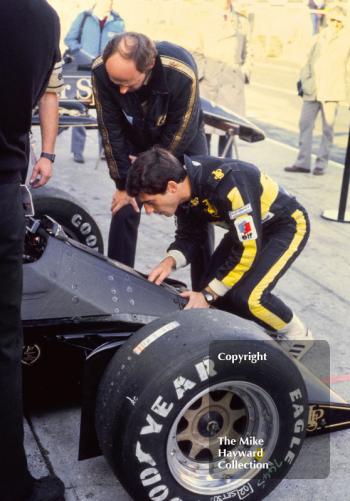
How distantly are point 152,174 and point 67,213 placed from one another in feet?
3.65

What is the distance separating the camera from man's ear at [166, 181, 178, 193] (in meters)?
3.11

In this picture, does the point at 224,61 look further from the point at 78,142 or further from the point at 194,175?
the point at 194,175

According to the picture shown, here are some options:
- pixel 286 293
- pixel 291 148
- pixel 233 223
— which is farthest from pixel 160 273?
pixel 291 148

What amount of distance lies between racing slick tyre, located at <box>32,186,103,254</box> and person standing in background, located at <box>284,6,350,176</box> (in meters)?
4.35

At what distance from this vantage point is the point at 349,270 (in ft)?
16.9

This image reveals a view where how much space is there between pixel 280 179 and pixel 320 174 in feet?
1.97

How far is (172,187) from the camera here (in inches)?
123

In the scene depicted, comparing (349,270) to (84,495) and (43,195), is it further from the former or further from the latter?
(84,495)

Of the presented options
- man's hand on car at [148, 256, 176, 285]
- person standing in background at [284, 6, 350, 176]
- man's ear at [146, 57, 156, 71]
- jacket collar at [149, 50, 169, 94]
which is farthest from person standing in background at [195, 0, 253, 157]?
man's hand on car at [148, 256, 176, 285]

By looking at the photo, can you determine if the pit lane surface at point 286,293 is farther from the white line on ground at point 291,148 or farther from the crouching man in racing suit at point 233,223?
the crouching man in racing suit at point 233,223

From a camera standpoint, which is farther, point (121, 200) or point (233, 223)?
point (121, 200)

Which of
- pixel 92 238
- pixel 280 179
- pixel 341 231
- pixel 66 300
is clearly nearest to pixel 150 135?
pixel 92 238

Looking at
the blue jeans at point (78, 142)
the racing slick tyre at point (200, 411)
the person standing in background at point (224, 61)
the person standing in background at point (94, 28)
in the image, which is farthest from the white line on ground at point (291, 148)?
the racing slick tyre at point (200, 411)

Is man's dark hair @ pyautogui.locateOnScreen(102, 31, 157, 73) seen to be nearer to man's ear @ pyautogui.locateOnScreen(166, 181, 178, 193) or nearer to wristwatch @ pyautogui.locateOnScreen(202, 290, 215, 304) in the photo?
man's ear @ pyautogui.locateOnScreen(166, 181, 178, 193)
